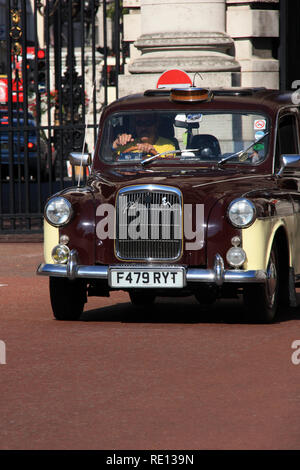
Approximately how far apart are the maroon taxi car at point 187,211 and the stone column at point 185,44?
23.3 feet

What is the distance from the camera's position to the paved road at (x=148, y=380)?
5672 millimetres

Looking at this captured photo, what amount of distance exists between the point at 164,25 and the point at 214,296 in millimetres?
9181

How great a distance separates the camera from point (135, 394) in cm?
663

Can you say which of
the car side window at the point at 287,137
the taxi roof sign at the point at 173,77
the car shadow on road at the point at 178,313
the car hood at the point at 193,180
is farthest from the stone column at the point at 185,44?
the car hood at the point at 193,180

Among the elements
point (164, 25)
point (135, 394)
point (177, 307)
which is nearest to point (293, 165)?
point (177, 307)

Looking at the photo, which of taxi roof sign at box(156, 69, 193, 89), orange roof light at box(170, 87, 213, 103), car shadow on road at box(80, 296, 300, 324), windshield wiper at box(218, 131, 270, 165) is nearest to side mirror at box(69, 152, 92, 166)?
orange roof light at box(170, 87, 213, 103)

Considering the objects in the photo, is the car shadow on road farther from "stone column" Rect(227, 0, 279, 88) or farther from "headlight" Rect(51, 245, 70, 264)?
"stone column" Rect(227, 0, 279, 88)

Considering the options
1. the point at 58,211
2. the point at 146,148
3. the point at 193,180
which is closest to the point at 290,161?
the point at 193,180

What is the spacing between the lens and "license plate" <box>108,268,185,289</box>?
29.4 feet

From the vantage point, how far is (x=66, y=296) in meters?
9.46

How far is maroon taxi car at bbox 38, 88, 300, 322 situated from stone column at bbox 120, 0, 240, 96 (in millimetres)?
7095

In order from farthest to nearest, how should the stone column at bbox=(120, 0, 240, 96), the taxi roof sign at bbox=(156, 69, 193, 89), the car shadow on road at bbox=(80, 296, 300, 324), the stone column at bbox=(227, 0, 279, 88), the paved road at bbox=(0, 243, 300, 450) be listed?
the stone column at bbox=(227, 0, 279, 88) < the stone column at bbox=(120, 0, 240, 96) < the taxi roof sign at bbox=(156, 69, 193, 89) < the car shadow on road at bbox=(80, 296, 300, 324) < the paved road at bbox=(0, 243, 300, 450)

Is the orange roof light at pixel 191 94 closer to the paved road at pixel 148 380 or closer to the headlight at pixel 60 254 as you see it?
the paved road at pixel 148 380

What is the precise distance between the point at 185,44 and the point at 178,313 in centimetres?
840
